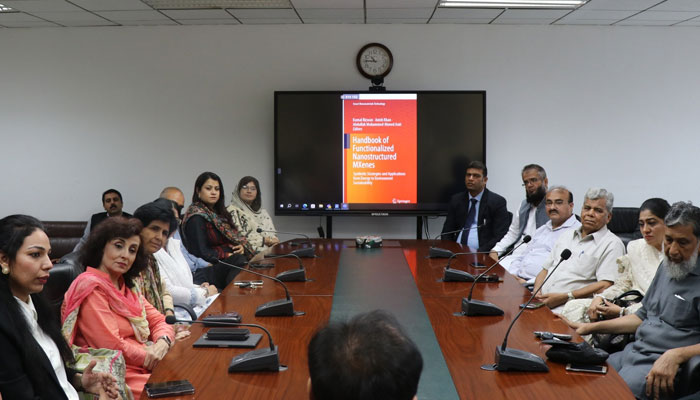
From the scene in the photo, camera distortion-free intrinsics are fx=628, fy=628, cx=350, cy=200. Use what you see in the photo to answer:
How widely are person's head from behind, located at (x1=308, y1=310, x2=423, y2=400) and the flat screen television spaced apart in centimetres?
544

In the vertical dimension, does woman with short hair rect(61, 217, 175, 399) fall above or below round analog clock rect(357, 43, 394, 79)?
below

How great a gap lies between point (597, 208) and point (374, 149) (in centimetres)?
305

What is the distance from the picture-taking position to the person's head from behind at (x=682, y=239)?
2.69m

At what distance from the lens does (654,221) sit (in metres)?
3.46

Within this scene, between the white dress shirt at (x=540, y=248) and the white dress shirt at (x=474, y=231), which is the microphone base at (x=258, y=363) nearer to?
the white dress shirt at (x=540, y=248)

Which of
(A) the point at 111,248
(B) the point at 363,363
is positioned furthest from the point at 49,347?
(B) the point at 363,363

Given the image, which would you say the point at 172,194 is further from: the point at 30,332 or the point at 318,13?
the point at 30,332

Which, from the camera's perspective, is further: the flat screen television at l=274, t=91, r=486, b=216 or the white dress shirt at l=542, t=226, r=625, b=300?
the flat screen television at l=274, t=91, r=486, b=216

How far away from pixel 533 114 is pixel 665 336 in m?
4.38

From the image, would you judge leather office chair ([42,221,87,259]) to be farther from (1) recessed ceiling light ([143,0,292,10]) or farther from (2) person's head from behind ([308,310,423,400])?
(2) person's head from behind ([308,310,423,400])

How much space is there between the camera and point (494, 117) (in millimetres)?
6773

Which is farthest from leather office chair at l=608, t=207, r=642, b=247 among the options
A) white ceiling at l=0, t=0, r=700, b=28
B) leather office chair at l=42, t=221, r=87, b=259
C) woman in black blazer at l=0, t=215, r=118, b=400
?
leather office chair at l=42, t=221, r=87, b=259

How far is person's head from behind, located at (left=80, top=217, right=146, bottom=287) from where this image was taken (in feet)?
8.55

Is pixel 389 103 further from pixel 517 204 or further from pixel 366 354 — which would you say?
pixel 366 354
